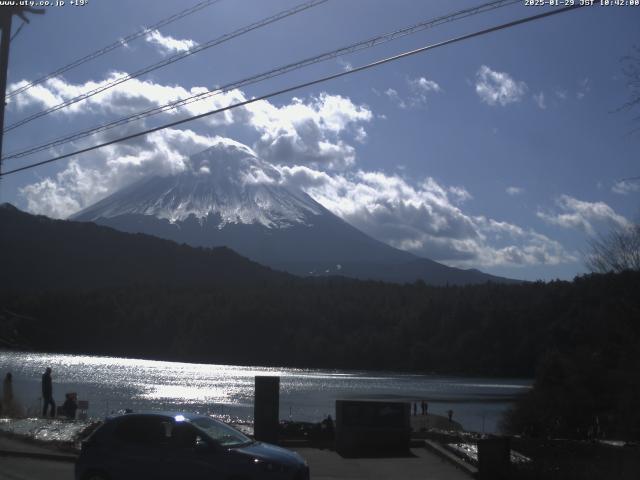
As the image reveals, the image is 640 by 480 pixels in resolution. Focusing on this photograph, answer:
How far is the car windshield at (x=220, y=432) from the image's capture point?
12047 millimetres

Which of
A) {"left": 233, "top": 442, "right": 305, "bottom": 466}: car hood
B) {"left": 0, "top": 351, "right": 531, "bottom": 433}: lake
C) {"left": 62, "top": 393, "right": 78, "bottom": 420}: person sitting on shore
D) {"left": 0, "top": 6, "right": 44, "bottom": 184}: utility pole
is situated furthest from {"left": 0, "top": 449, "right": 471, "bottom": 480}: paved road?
{"left": 0, "top": 351, "right": 531, "bottom": 433}: lake

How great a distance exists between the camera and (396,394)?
85062 mm

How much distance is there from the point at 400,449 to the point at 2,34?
14642 millimetres

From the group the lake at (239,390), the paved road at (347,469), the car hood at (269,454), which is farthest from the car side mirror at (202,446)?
the lake at (239,390)

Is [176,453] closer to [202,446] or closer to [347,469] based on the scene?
[202,446]

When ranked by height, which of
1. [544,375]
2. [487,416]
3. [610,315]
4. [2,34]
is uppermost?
[2,34]

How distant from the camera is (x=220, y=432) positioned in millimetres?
12383

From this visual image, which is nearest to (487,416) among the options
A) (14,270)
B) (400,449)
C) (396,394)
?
(396,394)

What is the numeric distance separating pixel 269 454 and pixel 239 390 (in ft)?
246

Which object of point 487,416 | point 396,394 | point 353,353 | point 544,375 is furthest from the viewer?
point 353,353

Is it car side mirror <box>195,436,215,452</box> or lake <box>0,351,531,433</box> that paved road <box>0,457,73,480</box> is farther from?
lake <box>0,351,531,433</box>

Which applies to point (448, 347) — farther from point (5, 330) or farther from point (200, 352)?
point (5, 330)

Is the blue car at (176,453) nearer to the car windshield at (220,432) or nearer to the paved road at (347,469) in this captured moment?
the car windshield at (220,432)

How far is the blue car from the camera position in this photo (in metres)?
11.6
